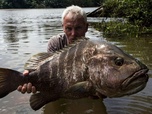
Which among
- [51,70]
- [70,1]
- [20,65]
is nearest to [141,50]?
[20,65]

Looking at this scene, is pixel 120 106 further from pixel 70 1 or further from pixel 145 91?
pixel 70 1

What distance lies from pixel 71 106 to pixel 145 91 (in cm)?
168

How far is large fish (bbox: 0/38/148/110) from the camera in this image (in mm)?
3291

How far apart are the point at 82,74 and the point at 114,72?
402mm

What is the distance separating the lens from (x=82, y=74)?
11.7 feet

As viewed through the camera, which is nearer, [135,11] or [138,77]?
[138,77]

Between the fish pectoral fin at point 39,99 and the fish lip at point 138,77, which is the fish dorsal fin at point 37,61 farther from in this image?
the fish lip at point 138,77

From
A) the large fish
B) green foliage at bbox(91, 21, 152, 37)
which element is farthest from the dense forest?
the large fish

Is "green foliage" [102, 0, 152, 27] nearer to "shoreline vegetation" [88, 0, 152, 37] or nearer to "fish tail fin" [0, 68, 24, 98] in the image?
"shoreline vegetation" [88, 0, 152, 37]

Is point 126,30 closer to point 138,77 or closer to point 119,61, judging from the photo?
point 119,61

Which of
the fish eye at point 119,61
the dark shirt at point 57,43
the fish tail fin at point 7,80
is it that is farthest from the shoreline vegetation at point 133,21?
the fish eye at point 119,61

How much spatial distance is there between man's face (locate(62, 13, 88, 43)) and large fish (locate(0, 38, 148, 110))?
3.22ft

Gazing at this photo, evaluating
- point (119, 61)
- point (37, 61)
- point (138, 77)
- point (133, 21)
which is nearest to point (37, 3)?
point (133, 21)

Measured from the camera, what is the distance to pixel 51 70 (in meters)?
3.89
